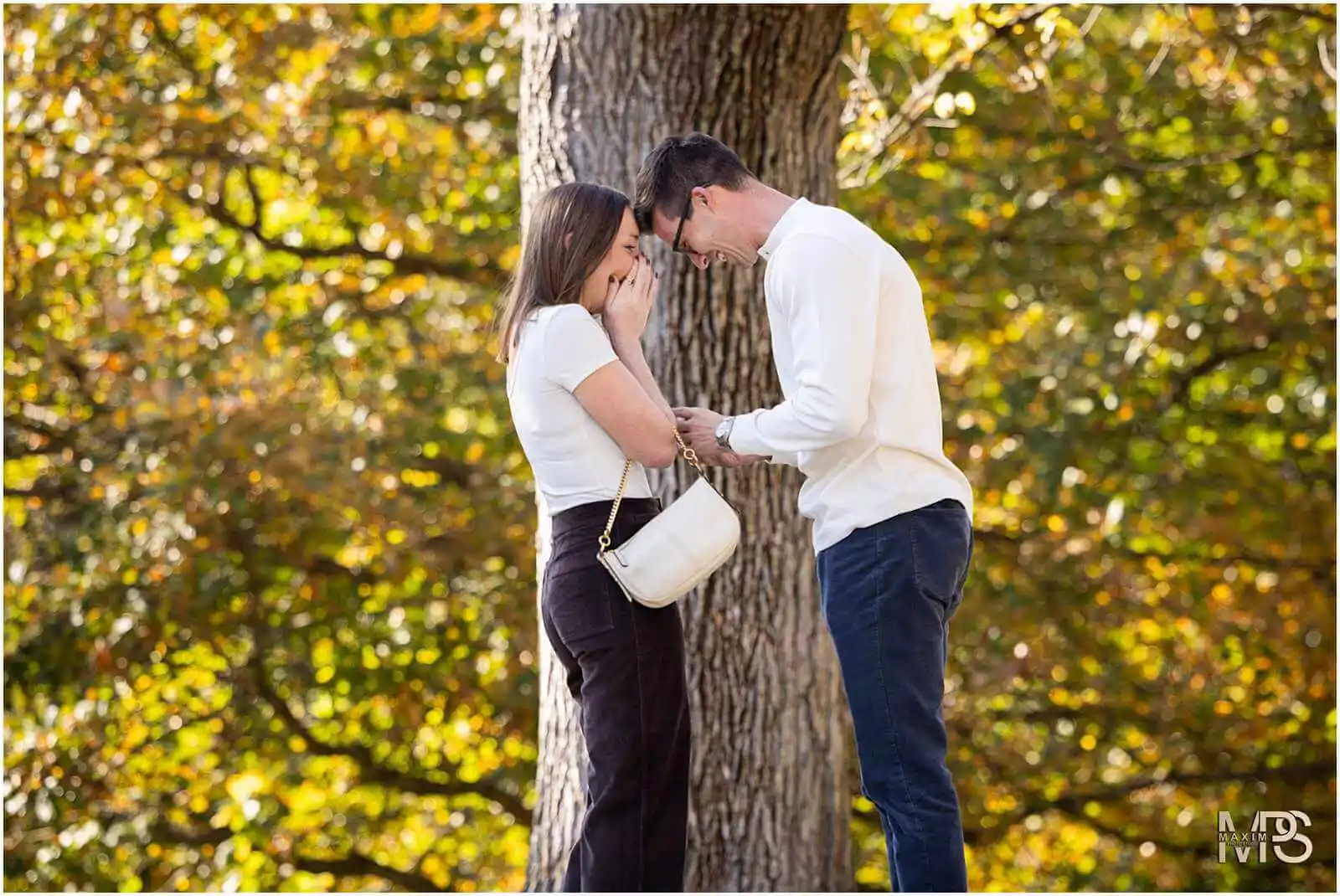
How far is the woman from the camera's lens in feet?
9.57

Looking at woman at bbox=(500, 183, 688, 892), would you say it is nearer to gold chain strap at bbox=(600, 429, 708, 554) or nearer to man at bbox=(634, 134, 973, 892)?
gold chain strap at bbox=(600, 429, 708, 554)

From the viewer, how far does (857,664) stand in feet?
9.22

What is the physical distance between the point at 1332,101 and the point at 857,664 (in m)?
5.62

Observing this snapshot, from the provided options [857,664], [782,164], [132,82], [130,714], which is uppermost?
[132,82]

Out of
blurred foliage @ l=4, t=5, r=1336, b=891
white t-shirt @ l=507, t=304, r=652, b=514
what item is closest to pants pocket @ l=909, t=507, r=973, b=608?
white t-shirt @ l=507, t=304, r=652, b=514

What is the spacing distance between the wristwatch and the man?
18 mm

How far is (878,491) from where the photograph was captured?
9.34 feet

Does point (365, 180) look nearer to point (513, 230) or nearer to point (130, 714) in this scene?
point (513, 230)

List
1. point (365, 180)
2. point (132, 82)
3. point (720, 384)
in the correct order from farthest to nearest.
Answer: point (365, 180)
point (132, 82)
point (720, 384)

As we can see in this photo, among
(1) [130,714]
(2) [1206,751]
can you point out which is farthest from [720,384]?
(2) [1206,751]

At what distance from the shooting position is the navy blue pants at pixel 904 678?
2.77 m

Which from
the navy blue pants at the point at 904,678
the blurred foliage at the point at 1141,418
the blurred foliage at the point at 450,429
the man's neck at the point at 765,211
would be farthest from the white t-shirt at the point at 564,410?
the blurred foliage at the point at 1141,418

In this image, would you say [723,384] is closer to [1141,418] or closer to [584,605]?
[584,605]

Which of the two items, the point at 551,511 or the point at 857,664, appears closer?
the point at 857,664
